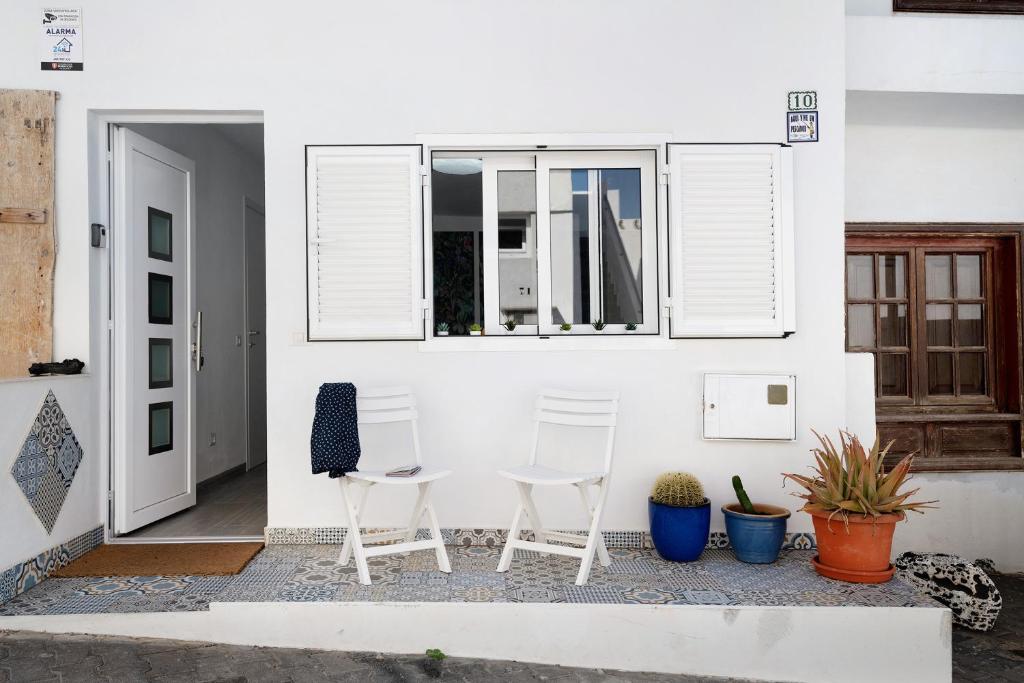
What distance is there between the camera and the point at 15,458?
3.42 meters

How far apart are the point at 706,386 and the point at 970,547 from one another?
2.65m

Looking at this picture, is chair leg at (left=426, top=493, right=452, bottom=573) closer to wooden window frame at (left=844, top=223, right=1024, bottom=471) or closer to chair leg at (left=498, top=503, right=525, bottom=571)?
chair leg at (left=498, top=503, right=525, bottom=571)

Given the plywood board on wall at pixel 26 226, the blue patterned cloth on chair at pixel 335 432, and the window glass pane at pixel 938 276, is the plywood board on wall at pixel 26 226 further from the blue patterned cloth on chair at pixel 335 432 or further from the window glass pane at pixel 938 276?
the window glass pane at pixel 938 276

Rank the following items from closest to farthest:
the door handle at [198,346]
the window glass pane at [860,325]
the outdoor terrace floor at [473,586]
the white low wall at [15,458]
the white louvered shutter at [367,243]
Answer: the outdoor terrace floor at [473,586] < the white low wall at [15,458] < the white louvered shutter at [367,243] < the door handle at [198,346] < the window glass pane at [860,325]

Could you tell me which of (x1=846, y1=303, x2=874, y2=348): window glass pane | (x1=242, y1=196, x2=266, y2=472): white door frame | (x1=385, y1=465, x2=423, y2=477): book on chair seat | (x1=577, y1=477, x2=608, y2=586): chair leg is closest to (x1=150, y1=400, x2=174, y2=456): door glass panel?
(x1=385, y1=465, x2=423, y2=477): book on chair seat

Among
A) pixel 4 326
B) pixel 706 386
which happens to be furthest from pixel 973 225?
pixel 4 326

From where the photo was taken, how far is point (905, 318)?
17.3 feet

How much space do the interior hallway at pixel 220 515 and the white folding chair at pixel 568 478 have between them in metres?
1.76

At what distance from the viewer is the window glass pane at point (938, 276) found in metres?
5.32

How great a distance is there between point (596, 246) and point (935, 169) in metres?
2.79

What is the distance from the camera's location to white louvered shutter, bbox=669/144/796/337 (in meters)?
4.10

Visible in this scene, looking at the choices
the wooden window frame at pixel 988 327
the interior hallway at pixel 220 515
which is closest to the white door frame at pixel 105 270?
the interior hallway at pixel 220 515

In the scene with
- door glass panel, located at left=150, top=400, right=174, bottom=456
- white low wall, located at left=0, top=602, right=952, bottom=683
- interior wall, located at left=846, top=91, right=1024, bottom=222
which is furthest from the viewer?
interior wall, located at left=846, top=91, right=1024, bottom=222

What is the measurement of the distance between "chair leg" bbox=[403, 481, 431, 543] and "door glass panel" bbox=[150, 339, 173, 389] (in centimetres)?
205
